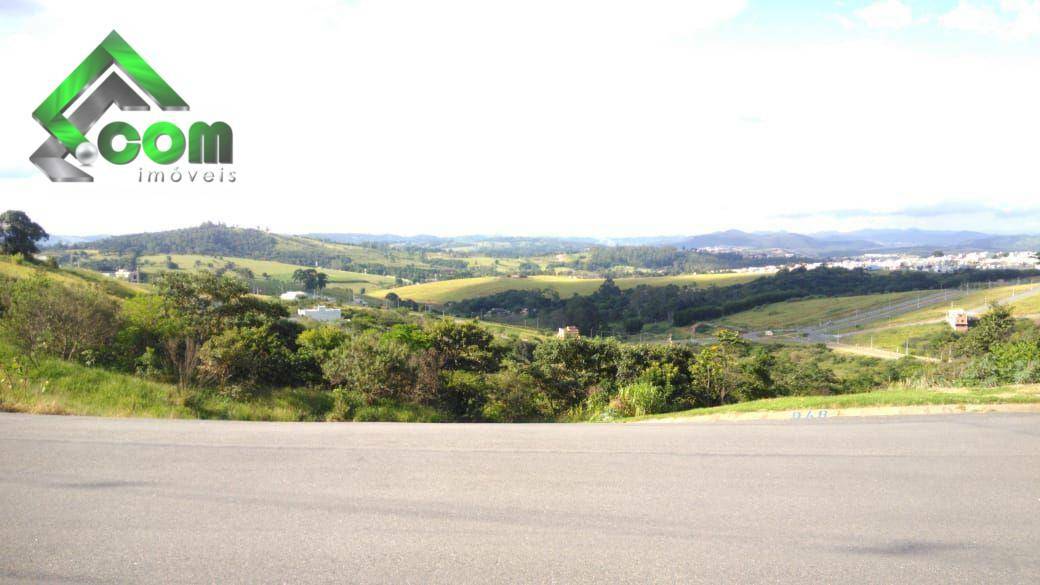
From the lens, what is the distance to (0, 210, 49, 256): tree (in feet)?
169

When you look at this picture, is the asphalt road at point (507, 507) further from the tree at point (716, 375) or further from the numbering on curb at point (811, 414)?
the tree at point (716, 375)

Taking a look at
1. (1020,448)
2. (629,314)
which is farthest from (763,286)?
(1020,448)

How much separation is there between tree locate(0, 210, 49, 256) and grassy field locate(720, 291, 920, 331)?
87.2 metres

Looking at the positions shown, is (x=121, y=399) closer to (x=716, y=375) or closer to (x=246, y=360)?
(x=246, y=360)

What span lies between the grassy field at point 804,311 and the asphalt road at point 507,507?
90.3m

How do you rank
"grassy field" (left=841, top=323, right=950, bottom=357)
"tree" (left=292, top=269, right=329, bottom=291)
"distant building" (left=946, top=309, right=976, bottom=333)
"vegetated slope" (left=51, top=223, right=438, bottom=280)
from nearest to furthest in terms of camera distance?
"grassy field" (left=841, top=323, right=950, bottom=357), "distant building" (left=946, top=309, right=976, bottom=333), "tree" (left=292, top=269, right=329, bottom=291), "vegetated slope" (left=51, top=223, right=438, bottom=280)

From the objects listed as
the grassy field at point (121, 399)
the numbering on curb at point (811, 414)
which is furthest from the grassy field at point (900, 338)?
the grassy field at point (121, 399)

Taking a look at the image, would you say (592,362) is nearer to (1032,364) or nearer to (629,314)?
(1032,364)

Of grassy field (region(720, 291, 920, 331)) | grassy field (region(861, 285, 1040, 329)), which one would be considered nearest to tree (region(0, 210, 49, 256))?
grassy field (region(720, 291, 920, 331))

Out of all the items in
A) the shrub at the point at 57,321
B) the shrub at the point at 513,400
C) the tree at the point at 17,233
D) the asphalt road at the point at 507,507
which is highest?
the tree at the point at 17,233

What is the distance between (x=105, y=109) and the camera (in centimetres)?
1709

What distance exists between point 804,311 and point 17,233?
10645 centimetres

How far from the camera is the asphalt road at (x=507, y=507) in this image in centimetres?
409

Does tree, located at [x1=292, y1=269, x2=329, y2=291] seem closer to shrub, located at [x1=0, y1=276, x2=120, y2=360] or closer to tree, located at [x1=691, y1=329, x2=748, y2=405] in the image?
shrub, located at [x1=0, y1=276, x2=120, y2=360]
